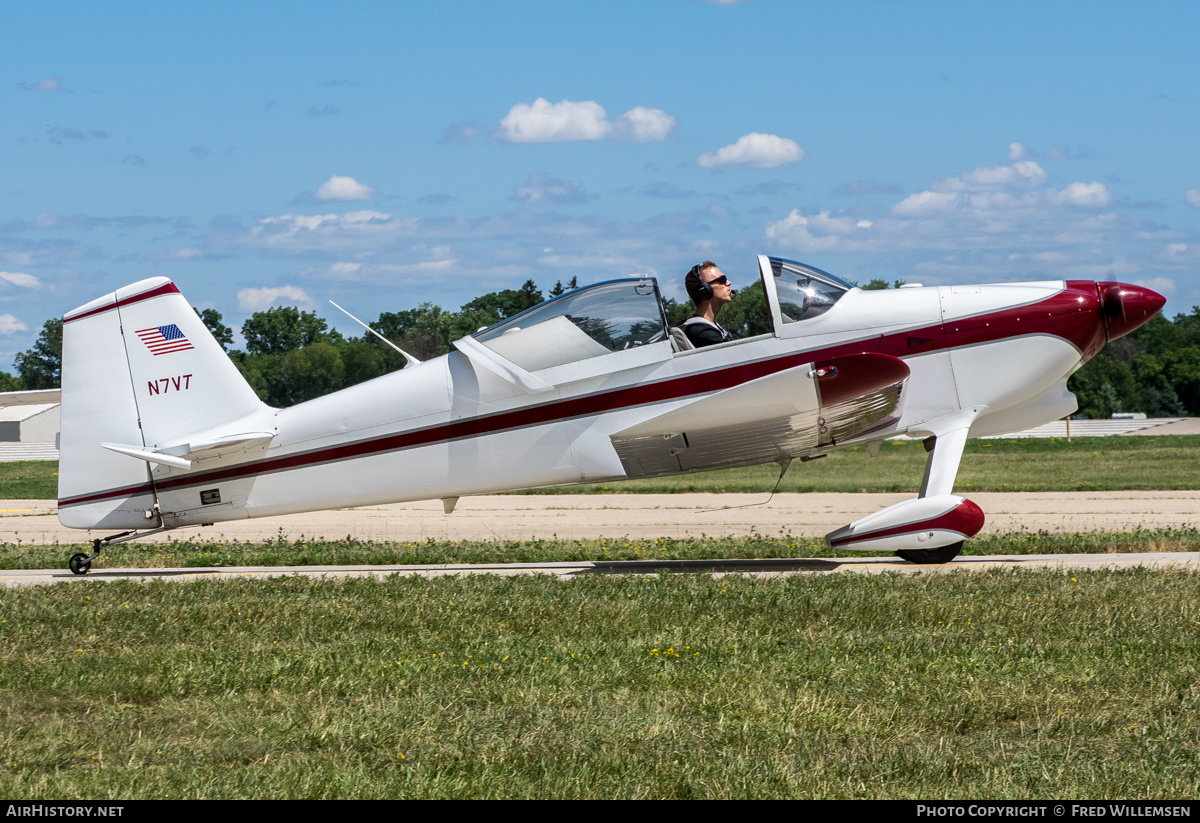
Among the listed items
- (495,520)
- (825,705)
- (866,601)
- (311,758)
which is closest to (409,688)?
(311,758)

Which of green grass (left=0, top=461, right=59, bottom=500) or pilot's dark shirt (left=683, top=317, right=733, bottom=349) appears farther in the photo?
green grass (left=0, top=461, right=59, bottom=500)

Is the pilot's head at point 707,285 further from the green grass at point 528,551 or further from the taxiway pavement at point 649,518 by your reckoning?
the taxiway pavement at point 649,518

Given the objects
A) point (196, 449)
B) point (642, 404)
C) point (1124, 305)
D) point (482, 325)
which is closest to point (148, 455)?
point (196, 449)

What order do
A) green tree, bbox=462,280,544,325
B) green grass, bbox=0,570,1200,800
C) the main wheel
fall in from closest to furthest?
green grass, bbox=0,570,1200,800 → the main wheel → green tree, bbox=462,280,544,325

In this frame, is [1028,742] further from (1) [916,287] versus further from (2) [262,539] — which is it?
(2) [262,539]

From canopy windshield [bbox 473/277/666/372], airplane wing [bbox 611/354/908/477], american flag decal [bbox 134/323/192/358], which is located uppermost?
american flag decal [bbox 134/323/192/358]

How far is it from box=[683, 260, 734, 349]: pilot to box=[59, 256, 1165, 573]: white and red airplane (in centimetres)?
14

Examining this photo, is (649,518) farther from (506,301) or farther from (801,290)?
(506,301)

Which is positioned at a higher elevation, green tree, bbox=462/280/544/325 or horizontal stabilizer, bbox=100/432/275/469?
green tree, bbox=462/280/544/325

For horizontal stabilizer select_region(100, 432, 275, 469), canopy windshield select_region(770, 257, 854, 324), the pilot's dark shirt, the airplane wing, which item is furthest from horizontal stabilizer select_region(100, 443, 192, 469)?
canopy windshield select_region(770, 257, 854, 324)

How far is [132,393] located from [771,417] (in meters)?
6.38

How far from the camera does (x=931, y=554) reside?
34.1 feet

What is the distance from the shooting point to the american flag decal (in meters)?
11.1

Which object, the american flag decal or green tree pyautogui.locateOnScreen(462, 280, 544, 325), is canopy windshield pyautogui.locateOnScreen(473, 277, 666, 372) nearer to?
the american flag decal
